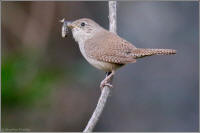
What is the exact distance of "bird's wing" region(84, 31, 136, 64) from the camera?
623 centimetres

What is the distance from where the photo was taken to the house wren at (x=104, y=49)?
6211 millimetres

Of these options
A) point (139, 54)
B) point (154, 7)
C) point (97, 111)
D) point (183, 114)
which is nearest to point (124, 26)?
point (154, 7)

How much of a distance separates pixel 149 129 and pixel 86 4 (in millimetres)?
2594

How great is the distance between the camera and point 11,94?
8062 millimetres

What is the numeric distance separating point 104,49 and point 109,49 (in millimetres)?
71

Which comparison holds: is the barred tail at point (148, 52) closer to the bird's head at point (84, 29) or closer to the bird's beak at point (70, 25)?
the bird's head at point (84, 29)

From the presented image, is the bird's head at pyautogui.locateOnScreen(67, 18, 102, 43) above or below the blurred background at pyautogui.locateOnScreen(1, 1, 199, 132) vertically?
above

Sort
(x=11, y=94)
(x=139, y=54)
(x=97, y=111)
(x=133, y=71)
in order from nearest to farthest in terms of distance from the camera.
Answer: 1. (x=97, y=111)
2. (x=139, y=54)
3. (x=11, y=94)
4. (x=133, y=71)

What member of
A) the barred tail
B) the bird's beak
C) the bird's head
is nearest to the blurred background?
the bird's head

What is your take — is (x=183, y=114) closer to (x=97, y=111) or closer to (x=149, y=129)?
(x=149, y=129)

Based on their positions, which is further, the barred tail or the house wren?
the house wren

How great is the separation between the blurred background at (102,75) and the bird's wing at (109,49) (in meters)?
1.80

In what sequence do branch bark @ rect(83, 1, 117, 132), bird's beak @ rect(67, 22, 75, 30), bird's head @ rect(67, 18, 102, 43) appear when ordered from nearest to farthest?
branch bark @ rect(83, 1, 117, 132) → bird's beak @ rect(67, 22, 75, 30) → bird's head @ rect(67, 18, 102, 43)

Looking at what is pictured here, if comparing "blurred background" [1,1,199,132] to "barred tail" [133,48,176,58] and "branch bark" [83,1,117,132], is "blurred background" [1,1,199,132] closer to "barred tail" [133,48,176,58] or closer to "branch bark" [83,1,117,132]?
"branch bark" [83,1,117,132]
